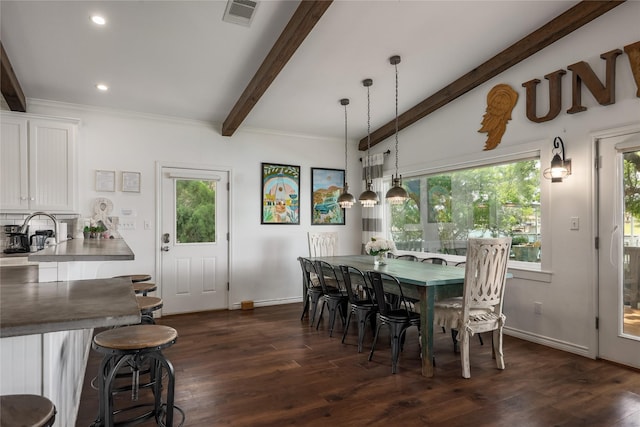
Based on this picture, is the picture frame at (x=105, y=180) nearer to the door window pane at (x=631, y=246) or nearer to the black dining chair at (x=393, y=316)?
the black dining chair at (x=393, y=316)

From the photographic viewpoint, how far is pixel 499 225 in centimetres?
454

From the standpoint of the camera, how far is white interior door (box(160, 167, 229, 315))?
5090 millimetres

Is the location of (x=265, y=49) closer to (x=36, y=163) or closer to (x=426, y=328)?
(x=36, y=163)

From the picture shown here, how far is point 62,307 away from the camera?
128 centimetres

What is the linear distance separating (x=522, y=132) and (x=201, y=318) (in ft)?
14.9

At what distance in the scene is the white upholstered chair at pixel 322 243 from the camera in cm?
561

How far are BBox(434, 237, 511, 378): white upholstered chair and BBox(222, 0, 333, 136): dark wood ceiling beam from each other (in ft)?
7.31

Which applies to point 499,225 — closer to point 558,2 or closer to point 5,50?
point 558,2

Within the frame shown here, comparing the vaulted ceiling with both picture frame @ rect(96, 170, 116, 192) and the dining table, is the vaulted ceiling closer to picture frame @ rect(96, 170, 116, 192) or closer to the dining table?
picture frame @ rect(96, 170, 116, 192)

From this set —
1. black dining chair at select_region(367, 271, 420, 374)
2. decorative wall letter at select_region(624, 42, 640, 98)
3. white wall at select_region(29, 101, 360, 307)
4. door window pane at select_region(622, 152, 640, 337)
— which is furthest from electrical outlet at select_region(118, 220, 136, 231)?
decorative wall letter at select_region(624, 42, 640, 98)

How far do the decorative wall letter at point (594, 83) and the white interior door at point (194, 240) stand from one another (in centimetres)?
434

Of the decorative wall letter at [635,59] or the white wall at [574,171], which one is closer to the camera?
the decorative wall letter at [635,59]

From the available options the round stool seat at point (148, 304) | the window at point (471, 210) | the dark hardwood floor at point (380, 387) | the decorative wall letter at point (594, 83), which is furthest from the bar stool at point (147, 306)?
the decorative wall letter at point (594, 83)

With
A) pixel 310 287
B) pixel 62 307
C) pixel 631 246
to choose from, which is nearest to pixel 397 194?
pixel 310 287
